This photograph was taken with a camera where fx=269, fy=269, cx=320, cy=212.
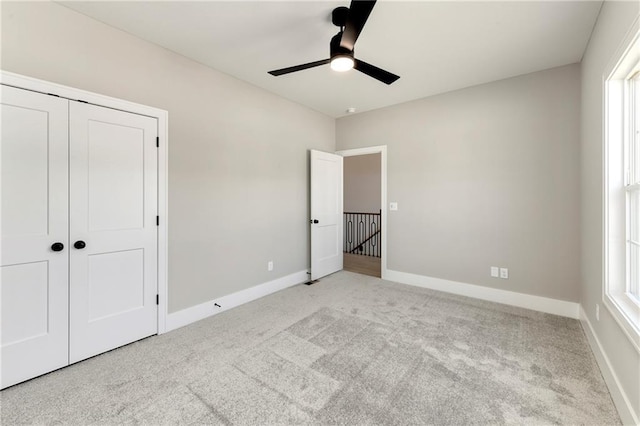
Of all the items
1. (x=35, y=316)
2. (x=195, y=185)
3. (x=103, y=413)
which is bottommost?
(x=103, y=413)

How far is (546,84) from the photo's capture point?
3.07m

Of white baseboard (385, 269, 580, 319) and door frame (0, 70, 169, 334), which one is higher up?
door frame (0, 70, 169, 334)

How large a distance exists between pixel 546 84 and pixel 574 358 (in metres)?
2.84

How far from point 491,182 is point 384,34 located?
2.27 m

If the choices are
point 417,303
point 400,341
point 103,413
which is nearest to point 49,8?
point 103,413

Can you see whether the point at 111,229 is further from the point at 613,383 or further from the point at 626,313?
the point at 613,383

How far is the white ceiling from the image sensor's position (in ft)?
6.88

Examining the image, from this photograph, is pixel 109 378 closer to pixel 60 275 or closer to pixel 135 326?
pixel 135 326

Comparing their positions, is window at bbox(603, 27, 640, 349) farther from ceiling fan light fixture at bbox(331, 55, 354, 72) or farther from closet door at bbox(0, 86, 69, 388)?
closet door at bbox(0, 86, 69, 388)

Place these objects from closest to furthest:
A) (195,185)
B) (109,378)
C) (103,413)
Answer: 1. (103,413)
2. (109,378)
3. (195,185)

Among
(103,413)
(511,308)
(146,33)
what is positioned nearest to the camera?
(103,413)

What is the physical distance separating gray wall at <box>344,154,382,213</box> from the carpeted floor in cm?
525

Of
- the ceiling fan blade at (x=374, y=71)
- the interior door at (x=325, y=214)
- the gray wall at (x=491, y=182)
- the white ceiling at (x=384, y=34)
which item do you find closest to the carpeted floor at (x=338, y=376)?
the gray wall at (x=491, y=182)

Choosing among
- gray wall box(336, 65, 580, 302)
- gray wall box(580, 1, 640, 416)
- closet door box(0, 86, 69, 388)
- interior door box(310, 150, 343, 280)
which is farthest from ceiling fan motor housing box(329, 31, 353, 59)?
gray wall box(336, 65, 580, 302)
